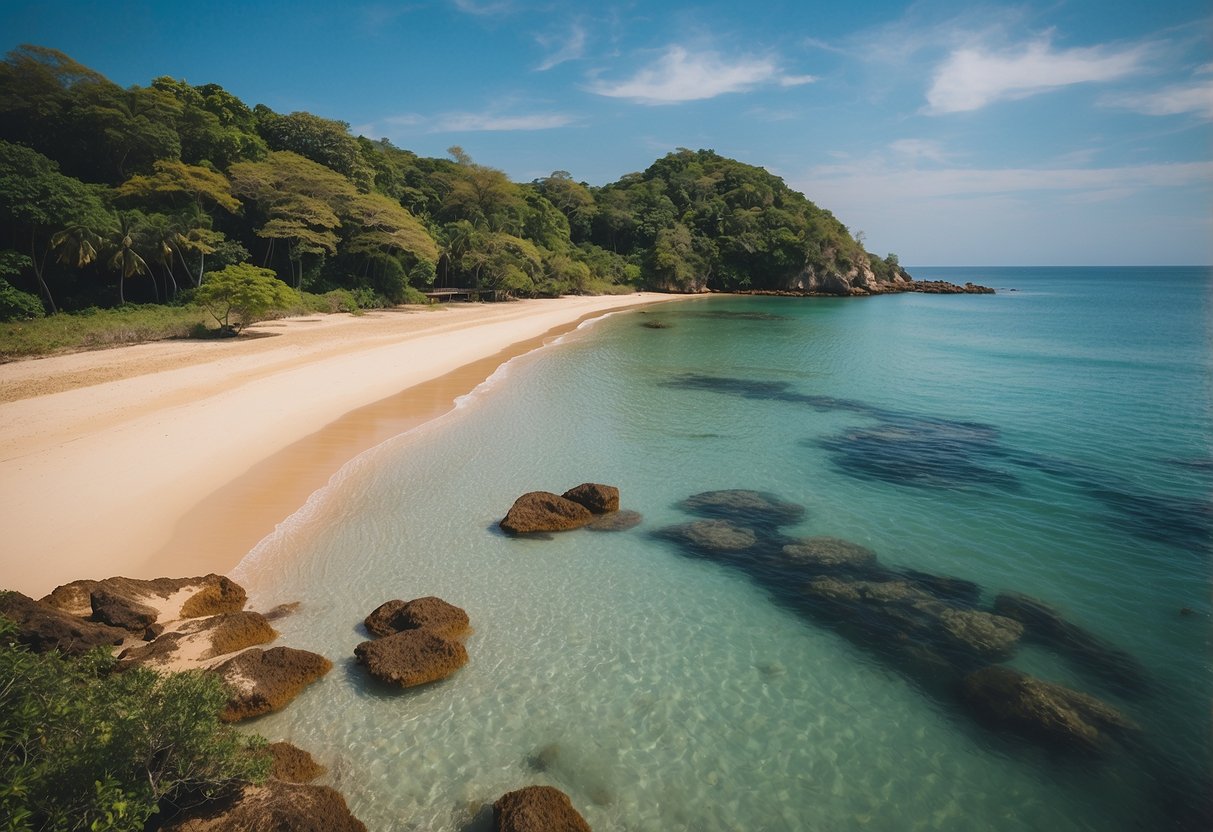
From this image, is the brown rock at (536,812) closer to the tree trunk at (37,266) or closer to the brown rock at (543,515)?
the brown rock at (543,515)

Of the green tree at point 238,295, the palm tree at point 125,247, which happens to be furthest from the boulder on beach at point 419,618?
the palm tree at point 125,247

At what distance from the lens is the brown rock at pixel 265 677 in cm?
551

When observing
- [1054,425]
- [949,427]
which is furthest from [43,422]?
[1054,425]

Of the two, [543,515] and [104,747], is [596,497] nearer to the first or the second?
[543,515]

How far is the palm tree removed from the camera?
26.0 m

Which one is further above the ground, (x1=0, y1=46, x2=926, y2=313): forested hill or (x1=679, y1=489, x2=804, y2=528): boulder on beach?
(x1=0, y1=46, x2=926, y2=313): forested hill

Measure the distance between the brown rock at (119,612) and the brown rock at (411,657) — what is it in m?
2.36

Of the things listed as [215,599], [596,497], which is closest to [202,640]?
[215,599]

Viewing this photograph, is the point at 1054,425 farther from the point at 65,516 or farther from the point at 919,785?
the point at 65,516

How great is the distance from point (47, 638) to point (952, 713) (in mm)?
8809

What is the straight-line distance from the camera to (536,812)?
4406mm

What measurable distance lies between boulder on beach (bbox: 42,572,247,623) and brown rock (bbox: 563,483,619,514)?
5.19 meters

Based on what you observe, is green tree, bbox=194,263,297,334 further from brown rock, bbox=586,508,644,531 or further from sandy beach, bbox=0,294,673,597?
brown rock, bbox=586,508,644,531

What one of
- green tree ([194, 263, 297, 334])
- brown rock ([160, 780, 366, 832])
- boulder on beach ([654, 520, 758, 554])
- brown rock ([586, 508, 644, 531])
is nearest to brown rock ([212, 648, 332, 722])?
brown rock ([160, 780, 366, 832])
